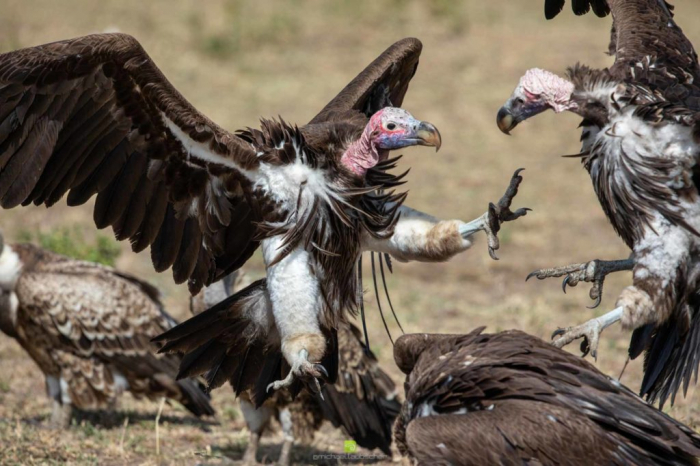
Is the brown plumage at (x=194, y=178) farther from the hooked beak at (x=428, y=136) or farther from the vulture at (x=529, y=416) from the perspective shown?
the vulture at (x=529, y=416)

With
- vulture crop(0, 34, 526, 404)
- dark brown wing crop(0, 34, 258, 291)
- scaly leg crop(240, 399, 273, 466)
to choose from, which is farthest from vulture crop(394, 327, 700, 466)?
scaly leg crop(240, 399, 273, 466)

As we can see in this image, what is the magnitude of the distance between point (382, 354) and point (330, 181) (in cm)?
267

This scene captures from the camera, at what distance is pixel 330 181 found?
15.3 feet

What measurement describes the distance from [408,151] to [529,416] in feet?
31.0

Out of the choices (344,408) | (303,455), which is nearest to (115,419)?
(303,455)

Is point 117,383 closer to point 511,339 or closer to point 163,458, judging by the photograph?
point 163,458

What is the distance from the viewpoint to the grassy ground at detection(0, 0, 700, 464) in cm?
616

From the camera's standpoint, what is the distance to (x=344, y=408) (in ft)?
18.2

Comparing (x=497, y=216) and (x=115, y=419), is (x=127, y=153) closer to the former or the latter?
(x=497, y=216)

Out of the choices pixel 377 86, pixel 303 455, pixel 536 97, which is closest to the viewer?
pixel 536 97

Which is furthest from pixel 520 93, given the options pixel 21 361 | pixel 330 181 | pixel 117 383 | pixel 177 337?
pixel 21 361

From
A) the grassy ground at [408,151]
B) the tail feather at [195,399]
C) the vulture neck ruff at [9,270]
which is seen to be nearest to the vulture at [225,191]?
the grassy ground at [408,151]

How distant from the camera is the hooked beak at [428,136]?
14.8ft

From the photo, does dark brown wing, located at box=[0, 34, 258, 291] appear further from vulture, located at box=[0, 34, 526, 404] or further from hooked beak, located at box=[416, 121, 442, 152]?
hooked beak, located at box=[416, 121, 442, 152]
